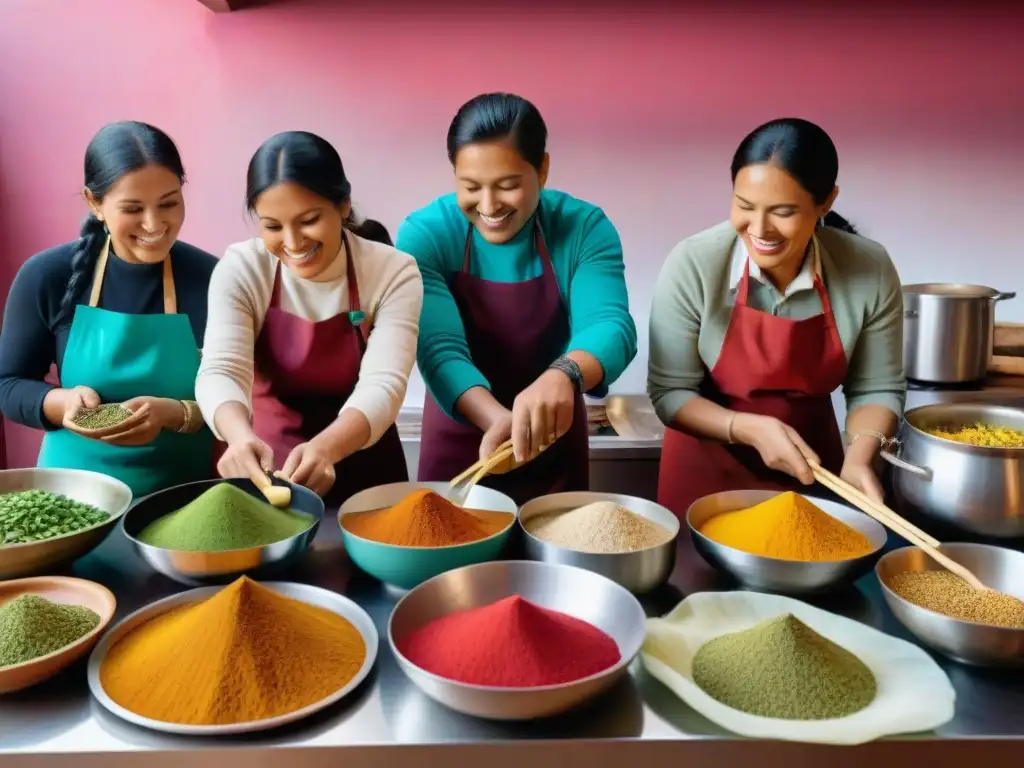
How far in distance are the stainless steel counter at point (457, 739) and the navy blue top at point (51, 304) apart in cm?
116

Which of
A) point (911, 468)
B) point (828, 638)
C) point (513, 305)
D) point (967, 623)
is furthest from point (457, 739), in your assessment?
point (513, 305)

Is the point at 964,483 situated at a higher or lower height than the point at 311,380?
lower

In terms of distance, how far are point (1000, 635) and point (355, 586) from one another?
2.87 ft

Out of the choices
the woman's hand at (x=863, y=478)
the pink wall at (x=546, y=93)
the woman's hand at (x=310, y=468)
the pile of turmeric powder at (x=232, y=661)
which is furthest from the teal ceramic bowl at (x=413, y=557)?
the pink wall at (x=546, y=93)

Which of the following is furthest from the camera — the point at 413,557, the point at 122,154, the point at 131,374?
the point at 131,374

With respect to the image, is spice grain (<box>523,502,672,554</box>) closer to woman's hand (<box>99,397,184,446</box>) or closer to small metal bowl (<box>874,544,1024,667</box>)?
small metal bowl (<box>874,544,1024,667</box>)

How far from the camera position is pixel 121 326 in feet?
6.30

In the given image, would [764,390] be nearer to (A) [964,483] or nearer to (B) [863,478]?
(B) [863,478]

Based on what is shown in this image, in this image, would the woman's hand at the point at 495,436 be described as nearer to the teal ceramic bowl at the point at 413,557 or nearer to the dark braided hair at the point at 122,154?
the teal ceramic bowl at the point at 413,557

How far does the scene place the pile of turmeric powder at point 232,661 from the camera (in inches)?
35.7

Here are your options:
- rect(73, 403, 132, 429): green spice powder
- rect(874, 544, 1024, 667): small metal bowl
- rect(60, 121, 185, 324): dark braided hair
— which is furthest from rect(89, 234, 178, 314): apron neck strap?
rect(874, 544, 1024, 667): small metal bowl

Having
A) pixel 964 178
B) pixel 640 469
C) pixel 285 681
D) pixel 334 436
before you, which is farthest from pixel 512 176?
pixel 964 178

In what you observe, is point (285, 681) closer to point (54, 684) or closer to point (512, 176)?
point (54, 684)

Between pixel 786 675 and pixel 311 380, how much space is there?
48.3 inches
